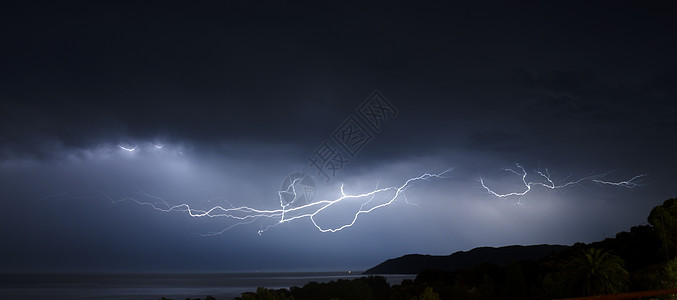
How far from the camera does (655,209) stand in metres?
41.0

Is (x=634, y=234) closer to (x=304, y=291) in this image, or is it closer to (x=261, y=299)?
(x=304, y=291)

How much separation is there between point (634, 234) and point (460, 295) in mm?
26848

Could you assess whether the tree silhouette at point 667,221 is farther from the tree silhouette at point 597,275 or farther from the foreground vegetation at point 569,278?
the tree silhouette at point 597,275

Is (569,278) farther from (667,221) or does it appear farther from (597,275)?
(667,221)

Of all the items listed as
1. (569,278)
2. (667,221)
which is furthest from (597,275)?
(667,221)

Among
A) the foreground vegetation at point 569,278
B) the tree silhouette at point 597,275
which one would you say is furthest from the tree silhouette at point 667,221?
the tree silhouette at point 597,275

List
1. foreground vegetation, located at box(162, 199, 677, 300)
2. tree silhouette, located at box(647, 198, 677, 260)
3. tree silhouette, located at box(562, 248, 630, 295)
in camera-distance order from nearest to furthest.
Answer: tree silhouette, located at box(562, 248, 630, 295) < foreground vegetation, located at box(162, 199, 677, 300) < tree silhouette, located at box(647, 198, 677, 260)

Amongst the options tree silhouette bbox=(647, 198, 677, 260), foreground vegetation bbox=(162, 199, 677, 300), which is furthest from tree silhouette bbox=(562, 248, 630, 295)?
tree silhouette bbox=(647, 198, 677, 260)

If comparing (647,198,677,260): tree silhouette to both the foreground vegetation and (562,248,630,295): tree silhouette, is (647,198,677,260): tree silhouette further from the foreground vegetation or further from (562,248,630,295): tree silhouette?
(562,248,630,295): tree silhouette

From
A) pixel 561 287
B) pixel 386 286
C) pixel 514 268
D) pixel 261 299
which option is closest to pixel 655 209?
pixel 514 268

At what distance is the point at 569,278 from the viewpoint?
1897 centimetres

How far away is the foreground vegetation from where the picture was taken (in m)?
18.1

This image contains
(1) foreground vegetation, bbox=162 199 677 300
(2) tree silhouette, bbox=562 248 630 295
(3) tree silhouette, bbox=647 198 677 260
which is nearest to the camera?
(2) tree silhouette, bbox=562 248 630 295

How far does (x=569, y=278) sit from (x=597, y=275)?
104cm
